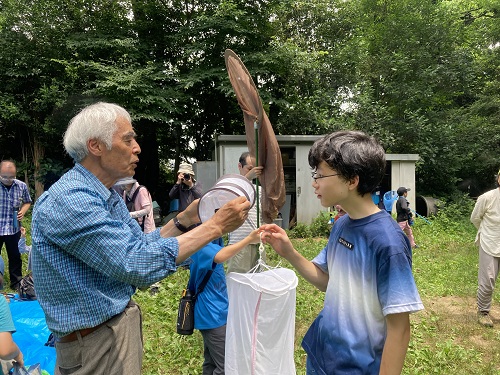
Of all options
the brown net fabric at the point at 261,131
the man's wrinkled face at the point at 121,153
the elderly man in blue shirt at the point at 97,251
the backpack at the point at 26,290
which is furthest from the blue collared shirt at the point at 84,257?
the backpack at the point at 26,290

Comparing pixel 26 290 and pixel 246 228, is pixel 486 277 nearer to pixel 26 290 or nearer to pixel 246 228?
pixel 246 228

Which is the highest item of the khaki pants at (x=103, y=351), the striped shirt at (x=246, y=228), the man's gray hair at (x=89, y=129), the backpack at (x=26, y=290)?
the man's gray hair at (x=89, y=129)

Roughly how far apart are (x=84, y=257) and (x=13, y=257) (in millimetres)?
5139

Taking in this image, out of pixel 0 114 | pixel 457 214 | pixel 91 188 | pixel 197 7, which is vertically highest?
pixel 197 7

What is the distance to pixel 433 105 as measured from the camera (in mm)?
15797

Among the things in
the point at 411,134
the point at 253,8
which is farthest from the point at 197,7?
the point at 411,134

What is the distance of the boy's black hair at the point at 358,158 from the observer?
1.50 meters

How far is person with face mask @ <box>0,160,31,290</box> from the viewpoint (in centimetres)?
550

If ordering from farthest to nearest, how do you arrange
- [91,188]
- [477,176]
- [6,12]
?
[477,176], [6,12], [91,188]

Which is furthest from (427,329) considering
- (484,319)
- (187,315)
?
(187,315)

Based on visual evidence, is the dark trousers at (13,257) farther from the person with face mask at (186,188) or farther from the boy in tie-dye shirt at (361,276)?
the boy in tie-dye shirt at (361,276)

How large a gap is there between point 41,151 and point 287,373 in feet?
43.4

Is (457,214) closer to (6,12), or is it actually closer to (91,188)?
(91,188)

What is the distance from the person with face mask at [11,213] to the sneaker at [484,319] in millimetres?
6222
